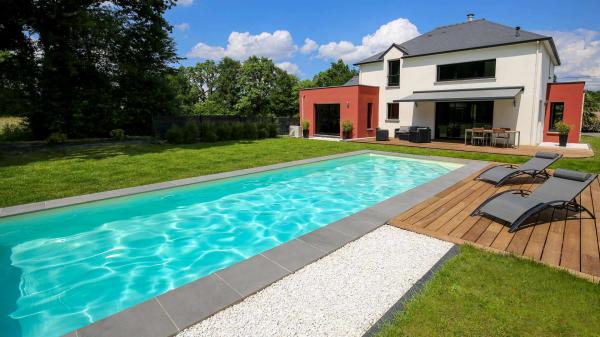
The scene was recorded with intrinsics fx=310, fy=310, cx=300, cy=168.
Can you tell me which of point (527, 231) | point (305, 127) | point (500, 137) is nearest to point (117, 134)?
point (305, 127)

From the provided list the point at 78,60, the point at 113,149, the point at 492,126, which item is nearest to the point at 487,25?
the point at 492,126

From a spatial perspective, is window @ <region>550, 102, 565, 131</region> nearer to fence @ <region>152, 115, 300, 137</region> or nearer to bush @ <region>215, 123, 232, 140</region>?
fence @ <region>152, 115, 300, 137</region>

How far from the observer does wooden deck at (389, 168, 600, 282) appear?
4.36m

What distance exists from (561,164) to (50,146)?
83.1 ft

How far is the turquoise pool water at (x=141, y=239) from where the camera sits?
4320 millimetres

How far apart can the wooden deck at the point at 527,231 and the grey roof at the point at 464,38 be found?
15657mm

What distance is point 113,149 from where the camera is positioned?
17.3 metres

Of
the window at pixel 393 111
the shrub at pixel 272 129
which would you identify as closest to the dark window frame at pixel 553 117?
the window at pixel 393 111

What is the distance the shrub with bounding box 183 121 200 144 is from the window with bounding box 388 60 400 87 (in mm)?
15433

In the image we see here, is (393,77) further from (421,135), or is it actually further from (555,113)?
(555,113)

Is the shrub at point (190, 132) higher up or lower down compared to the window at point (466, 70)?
lower down

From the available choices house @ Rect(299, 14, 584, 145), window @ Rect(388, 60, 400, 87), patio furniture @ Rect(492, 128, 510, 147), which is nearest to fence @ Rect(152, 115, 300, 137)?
house @ Rect(299, 14, 584, 145)

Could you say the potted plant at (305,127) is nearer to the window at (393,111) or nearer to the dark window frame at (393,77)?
the window at (393,111)

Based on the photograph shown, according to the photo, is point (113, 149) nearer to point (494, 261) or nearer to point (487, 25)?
point (494, 261)
